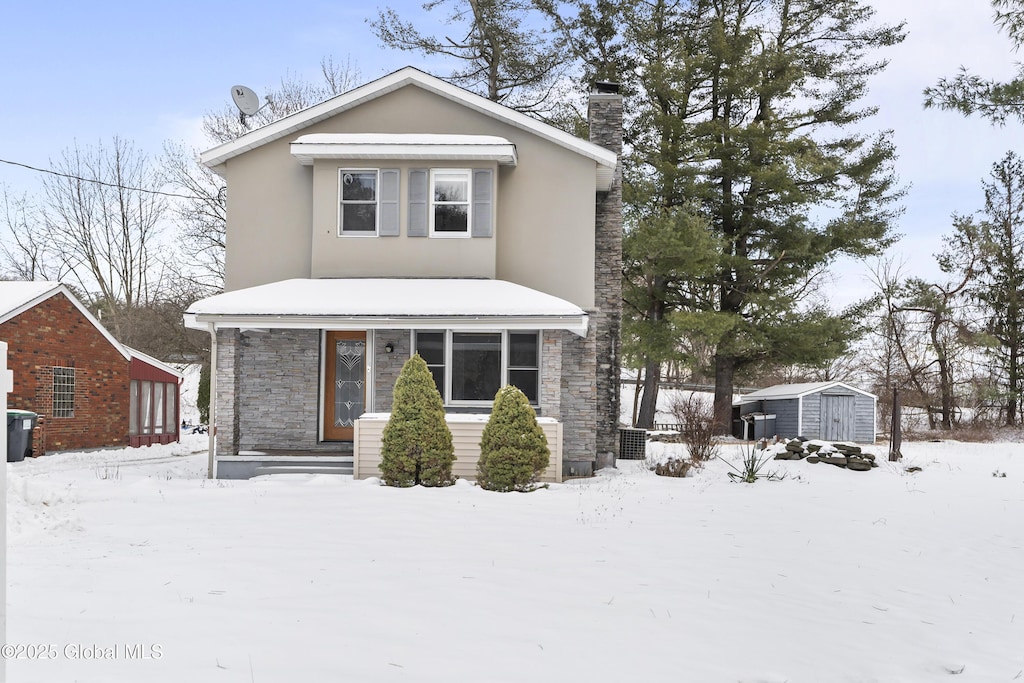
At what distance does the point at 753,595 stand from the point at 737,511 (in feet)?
12.7

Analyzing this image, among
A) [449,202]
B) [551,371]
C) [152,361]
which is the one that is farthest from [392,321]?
[152,361]

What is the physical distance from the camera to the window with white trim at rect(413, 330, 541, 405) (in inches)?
547

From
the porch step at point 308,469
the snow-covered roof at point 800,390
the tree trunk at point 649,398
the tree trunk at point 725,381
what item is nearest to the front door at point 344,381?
the porch step at point 308,469

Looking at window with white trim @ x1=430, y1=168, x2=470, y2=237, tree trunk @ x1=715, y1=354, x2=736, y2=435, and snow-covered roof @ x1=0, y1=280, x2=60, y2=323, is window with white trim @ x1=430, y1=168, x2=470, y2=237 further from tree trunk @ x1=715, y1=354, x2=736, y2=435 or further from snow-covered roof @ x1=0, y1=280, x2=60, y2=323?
tree trunk @ x1=715, y1=354, x2=736, y2=435

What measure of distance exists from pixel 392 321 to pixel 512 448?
9.77 feet

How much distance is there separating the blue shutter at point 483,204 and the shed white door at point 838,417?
41.7 ft

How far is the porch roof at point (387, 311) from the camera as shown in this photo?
41.5ft

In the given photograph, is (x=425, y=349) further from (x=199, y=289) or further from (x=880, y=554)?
(x=199, y=289)

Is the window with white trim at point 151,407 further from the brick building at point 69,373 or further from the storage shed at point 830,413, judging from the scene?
the storage shed at point 830,413

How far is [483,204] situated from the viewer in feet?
47.7

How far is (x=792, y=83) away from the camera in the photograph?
79.8 ft

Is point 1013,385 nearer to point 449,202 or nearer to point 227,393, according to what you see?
point 449,202

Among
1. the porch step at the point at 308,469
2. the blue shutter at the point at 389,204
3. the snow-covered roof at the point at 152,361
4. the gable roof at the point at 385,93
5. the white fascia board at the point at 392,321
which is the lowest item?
the porch step at the point at 308,469

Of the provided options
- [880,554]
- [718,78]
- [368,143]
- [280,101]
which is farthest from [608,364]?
[280,101]
